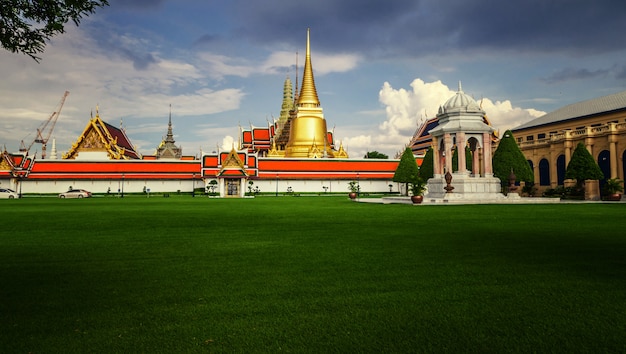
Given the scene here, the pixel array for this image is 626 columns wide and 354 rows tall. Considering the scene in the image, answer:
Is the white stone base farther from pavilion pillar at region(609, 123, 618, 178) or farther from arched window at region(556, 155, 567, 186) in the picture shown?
arched window at region(556, 155, 567, 186)

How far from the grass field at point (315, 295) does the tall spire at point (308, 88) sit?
7369 cm

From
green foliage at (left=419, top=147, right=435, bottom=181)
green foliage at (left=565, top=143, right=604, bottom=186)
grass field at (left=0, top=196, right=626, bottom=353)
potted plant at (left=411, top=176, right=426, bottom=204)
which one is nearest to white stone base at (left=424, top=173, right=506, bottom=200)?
potted plant at (left=411, top=176, right=426, bottom=204)

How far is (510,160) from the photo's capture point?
44.2 meters

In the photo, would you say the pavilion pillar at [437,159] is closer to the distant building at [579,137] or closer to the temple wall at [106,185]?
the distant building at [579,137]

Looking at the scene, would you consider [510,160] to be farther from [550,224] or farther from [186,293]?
[186,293]

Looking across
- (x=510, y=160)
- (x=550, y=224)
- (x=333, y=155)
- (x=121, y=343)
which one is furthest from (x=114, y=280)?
(x=333, y=155)

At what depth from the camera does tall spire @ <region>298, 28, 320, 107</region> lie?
8375cm

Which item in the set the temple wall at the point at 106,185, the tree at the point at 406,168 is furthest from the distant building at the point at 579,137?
the temple wall at the point at 106,185

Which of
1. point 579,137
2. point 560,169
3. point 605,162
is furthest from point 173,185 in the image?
point 605,162

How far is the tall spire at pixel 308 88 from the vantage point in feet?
275

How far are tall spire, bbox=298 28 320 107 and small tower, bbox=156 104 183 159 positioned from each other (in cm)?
3343

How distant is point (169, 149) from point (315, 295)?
333 ft

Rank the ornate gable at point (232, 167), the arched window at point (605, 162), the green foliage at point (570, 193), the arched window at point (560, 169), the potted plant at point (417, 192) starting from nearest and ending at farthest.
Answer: the potted plant at point (417, 192) < the green foliage at point (570, 193) < the arched window at point (605, 162) < the arched window at point (560, 169) < the ornate gable at point (232, 167)

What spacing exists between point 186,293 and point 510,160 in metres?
43.3
